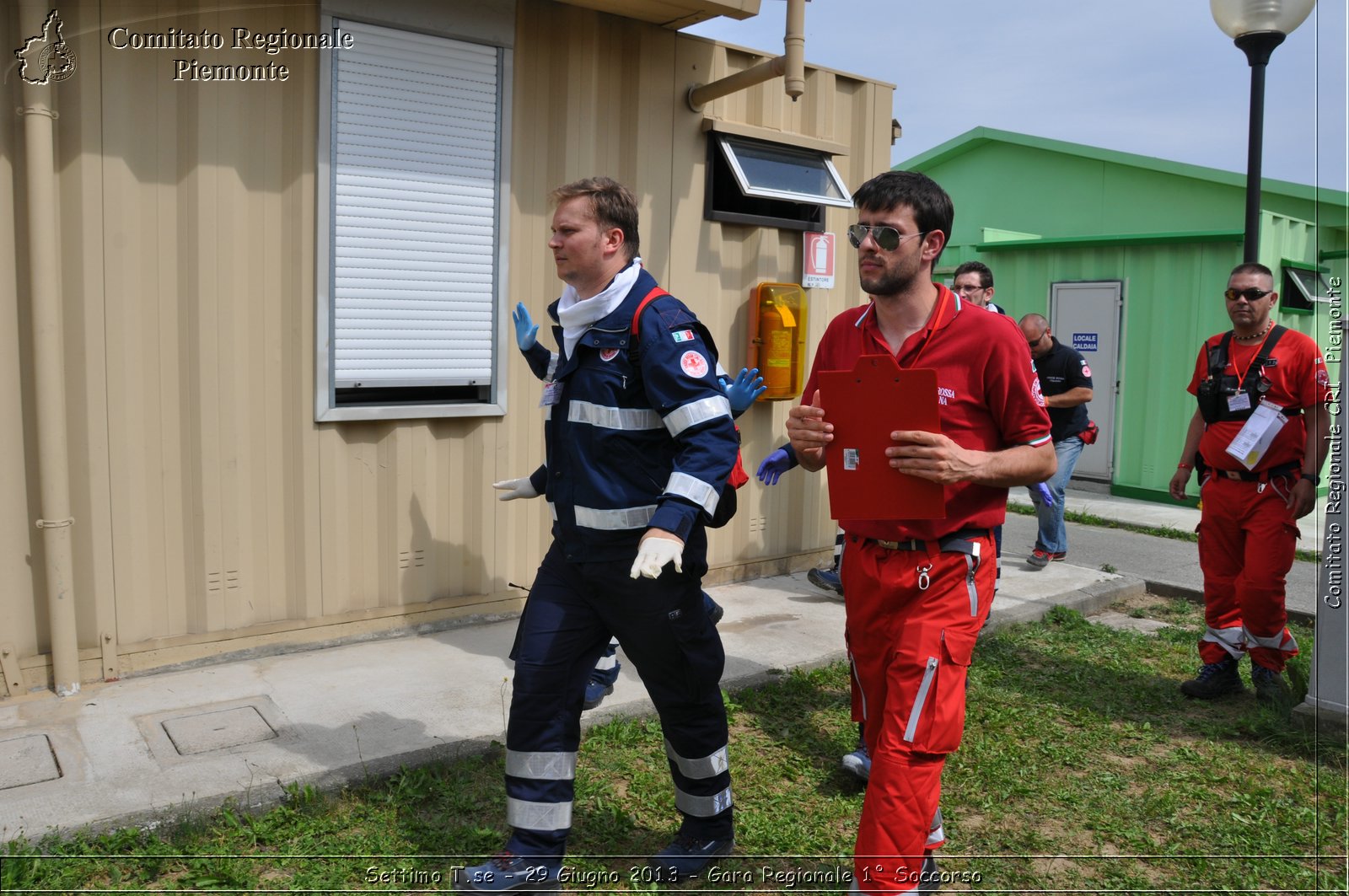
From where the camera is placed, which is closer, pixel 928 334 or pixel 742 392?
pixel 928 334

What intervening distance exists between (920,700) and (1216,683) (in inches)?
136

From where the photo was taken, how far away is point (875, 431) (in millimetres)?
3336

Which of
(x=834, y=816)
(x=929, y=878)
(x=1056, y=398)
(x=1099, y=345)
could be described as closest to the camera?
(x=929, y=878)

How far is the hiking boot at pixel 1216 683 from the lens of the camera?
5801 millimetres

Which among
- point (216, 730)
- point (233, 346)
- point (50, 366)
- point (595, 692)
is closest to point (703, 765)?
point (595, 692)

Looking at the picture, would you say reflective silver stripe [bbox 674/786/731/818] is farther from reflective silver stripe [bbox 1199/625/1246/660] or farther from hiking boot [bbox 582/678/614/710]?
reflective silver stripe [bbox 1199/625/1246/660]

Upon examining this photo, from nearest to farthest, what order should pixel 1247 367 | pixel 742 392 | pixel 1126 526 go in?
pixel 742 392
pixel 1247 367
pixel 1126 526

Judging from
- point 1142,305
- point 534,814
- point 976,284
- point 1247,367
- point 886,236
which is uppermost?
point 1142,305

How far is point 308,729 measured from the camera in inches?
181

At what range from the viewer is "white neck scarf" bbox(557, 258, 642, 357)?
3.57 meters

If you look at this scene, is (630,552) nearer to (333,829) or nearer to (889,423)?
(889,423)

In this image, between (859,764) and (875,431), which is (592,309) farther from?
(859,764)

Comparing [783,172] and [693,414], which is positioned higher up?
[783,172]

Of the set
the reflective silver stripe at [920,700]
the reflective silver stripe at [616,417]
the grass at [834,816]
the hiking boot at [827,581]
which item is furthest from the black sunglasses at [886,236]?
the hiking boot at [827,581]
